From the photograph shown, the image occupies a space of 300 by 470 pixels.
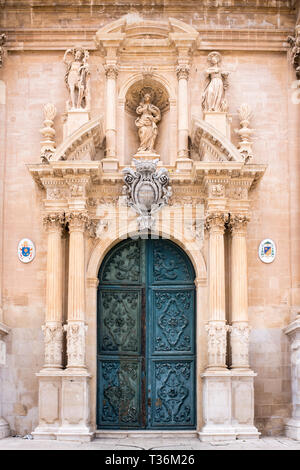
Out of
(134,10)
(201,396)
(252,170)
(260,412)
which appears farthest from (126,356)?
(134,10)

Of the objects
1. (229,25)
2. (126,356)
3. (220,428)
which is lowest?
(220,428)

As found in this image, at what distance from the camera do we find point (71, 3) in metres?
19.8

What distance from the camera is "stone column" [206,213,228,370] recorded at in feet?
58.5

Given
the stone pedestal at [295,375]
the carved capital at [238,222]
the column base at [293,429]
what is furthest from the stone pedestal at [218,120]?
the column base at [293,429]

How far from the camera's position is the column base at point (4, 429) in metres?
17.9

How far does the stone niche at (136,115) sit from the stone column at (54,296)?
91.9 inches

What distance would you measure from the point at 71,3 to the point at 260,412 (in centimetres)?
Answer: 990

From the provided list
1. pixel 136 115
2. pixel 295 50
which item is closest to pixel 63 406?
pixel 136 115

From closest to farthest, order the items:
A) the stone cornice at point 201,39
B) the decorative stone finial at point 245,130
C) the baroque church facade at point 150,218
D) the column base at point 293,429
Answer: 1. the column base at point 293,429
2. the baroque church facade at point 150,218
3. the decorative stone finial at point 245,130
4. the stone cornice at point 201,39

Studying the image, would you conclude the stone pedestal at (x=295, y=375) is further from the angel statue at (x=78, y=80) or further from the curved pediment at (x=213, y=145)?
the angel statue at (x=78, y=80)

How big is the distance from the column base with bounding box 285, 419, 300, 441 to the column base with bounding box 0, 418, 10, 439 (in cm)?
576

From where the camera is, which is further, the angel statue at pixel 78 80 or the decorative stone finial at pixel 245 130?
the angel statue at pixel 78 80

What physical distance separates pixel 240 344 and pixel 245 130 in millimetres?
4698

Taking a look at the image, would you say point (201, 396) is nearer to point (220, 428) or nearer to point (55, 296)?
point (220, 428)
